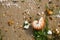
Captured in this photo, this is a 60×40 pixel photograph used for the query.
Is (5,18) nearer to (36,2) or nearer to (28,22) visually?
(28,22)

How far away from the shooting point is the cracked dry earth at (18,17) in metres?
3.76

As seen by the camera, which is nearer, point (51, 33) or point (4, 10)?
point (51, 33)

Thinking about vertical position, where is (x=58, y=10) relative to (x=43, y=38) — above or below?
above

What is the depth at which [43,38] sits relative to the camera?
12.1ft

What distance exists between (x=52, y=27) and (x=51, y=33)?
0.47ft

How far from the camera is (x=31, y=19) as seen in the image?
395 cm

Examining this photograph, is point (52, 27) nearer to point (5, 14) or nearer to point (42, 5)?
point (42, 5)

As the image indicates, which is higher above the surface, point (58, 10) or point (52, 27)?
point (58, 10)

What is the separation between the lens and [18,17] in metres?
3.98

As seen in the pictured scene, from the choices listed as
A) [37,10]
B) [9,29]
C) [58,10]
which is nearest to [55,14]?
[58,10]

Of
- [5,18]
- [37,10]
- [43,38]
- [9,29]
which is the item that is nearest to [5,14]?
[5,18]

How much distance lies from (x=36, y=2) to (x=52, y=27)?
0.68 meters

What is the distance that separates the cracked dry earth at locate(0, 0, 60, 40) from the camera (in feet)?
12.3

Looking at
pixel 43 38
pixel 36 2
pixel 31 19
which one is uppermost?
Answer: pixel 36 2
